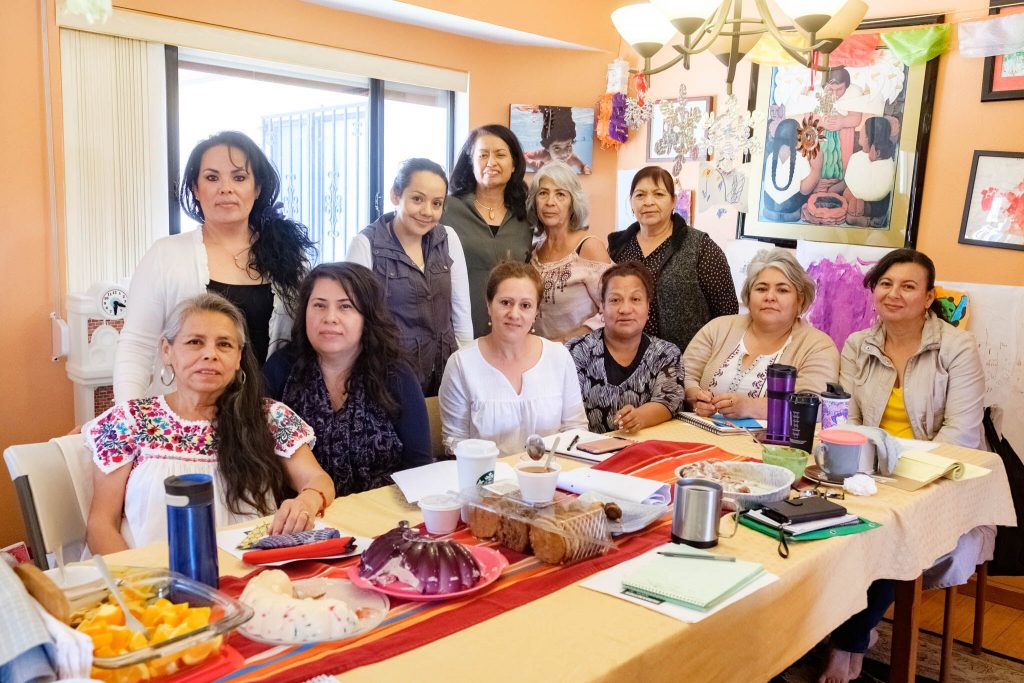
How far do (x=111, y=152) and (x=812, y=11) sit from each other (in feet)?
8.61

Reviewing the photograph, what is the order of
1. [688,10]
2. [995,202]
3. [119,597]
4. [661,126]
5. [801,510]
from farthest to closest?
1. [661,126]
2. [995,202]
3. [688,10]
4. [801,510]
5. [119,597]

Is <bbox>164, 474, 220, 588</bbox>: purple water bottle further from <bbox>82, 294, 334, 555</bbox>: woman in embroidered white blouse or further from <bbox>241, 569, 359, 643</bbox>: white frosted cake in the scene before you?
<bbox>82, 294, 334, 555</bbox>: woman in embroidered white blouse

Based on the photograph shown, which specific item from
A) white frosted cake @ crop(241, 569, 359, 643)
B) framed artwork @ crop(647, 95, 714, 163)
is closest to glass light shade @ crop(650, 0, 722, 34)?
white frosted cake @ crop(241, 569, 359, 643)

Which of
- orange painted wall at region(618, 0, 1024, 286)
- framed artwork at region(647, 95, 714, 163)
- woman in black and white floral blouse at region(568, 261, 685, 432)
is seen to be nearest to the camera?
woman in black and white floral blouse at region(568, 261, 685, 432)

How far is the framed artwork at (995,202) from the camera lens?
3.29m

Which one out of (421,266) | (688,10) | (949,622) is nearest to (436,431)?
(421,266)

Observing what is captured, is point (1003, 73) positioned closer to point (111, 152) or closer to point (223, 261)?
point (223, 261)

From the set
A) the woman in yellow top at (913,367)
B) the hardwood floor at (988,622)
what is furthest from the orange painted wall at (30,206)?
the hardwood floor at (988,622)

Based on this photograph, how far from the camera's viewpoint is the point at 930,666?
2775mm

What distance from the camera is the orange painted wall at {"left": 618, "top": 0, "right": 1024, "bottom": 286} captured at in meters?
3.34

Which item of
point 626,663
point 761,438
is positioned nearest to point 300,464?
point 626,663

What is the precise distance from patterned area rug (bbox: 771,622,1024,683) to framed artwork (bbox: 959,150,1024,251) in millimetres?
1557

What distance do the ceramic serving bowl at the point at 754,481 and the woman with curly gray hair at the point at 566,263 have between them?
126cm

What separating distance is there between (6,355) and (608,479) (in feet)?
8.04
